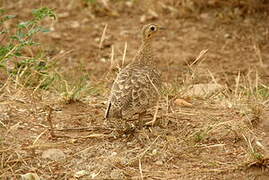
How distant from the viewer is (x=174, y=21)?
29.7 feet

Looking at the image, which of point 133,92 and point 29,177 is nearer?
point 29,177

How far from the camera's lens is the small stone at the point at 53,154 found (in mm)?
4574

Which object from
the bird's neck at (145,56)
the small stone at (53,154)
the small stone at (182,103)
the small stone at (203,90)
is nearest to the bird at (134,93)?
the bird's neck at (145,56)

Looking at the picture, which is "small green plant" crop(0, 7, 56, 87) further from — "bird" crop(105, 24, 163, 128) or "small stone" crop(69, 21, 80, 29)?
"small stone" crop(69, 21, 80, 29)

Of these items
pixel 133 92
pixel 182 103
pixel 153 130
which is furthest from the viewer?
pixel 182 103

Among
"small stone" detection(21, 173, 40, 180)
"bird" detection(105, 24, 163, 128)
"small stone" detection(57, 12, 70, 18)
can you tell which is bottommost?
"small stone" detection(57, 12, 70, 18)

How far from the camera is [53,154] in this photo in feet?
15.1

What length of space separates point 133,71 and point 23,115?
1.13m

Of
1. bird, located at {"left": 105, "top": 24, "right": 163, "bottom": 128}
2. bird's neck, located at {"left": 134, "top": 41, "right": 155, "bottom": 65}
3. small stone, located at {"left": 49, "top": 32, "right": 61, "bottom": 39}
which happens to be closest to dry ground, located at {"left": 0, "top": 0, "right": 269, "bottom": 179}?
bird, located at {"left": 105, "top": 24, "right": 163, "bottom": 128}

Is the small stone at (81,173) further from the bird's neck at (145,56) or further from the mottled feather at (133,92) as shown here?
Answer: the bird's neck at (145,56)

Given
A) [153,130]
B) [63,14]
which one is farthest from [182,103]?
[63,14]

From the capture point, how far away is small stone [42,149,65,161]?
457cm

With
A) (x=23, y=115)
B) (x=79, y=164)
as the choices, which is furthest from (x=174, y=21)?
(x=79, y=164)

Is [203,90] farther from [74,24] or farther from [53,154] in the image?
[74,24]
